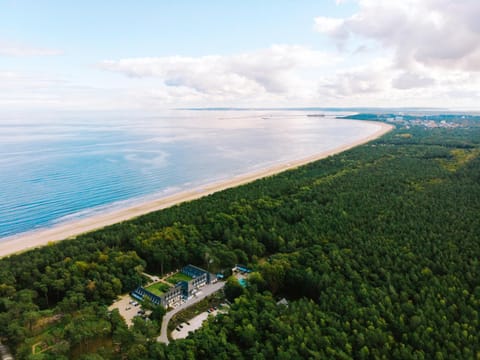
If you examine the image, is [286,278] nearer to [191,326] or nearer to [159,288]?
[191,326]

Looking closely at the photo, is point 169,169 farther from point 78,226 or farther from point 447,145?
point 447,145

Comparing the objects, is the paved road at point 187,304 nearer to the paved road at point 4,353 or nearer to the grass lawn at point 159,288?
the grass lawn at point 159,288

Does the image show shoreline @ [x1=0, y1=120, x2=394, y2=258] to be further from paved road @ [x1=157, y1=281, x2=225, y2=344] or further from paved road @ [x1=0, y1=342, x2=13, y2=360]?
paved road @ [x1=157, y1=281, x2=225, y2=344]

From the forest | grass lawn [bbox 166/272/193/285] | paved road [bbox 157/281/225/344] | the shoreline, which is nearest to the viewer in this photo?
the forest

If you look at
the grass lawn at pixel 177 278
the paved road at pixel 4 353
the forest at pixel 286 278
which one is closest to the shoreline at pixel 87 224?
the forest at pixel 286 278

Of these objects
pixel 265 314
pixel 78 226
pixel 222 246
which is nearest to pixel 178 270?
pixel 222 246

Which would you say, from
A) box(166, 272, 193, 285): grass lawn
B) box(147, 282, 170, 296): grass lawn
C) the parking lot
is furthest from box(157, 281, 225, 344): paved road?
box(147, 282, 170, 296): grass lawn
